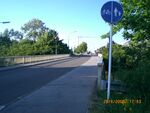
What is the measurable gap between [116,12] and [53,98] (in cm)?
362

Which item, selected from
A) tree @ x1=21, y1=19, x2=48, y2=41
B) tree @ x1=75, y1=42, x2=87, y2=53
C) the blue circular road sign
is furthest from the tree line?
the blue circular road sign

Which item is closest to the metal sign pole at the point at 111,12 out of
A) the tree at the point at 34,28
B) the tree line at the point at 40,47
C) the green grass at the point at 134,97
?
the green grass at the point at 134,97

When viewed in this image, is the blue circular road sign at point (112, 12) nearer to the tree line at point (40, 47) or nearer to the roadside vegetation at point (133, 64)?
the roadside vegetation at point (133, 64)

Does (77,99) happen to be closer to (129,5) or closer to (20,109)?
(20,109)

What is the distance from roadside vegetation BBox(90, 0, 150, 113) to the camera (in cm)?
1079

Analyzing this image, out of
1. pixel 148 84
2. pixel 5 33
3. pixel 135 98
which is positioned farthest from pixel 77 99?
pixel 5 33

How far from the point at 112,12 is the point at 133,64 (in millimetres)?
8678

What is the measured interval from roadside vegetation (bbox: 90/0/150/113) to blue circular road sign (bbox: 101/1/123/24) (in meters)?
1.68

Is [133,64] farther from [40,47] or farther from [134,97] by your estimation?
[40,47]

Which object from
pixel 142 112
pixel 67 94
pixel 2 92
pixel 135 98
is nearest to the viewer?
pixel 142 112

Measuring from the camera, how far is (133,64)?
20125 millimetres

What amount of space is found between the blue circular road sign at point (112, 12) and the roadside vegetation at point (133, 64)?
168cm

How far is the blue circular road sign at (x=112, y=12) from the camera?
1180 centimetres

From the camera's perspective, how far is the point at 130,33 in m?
23.4
